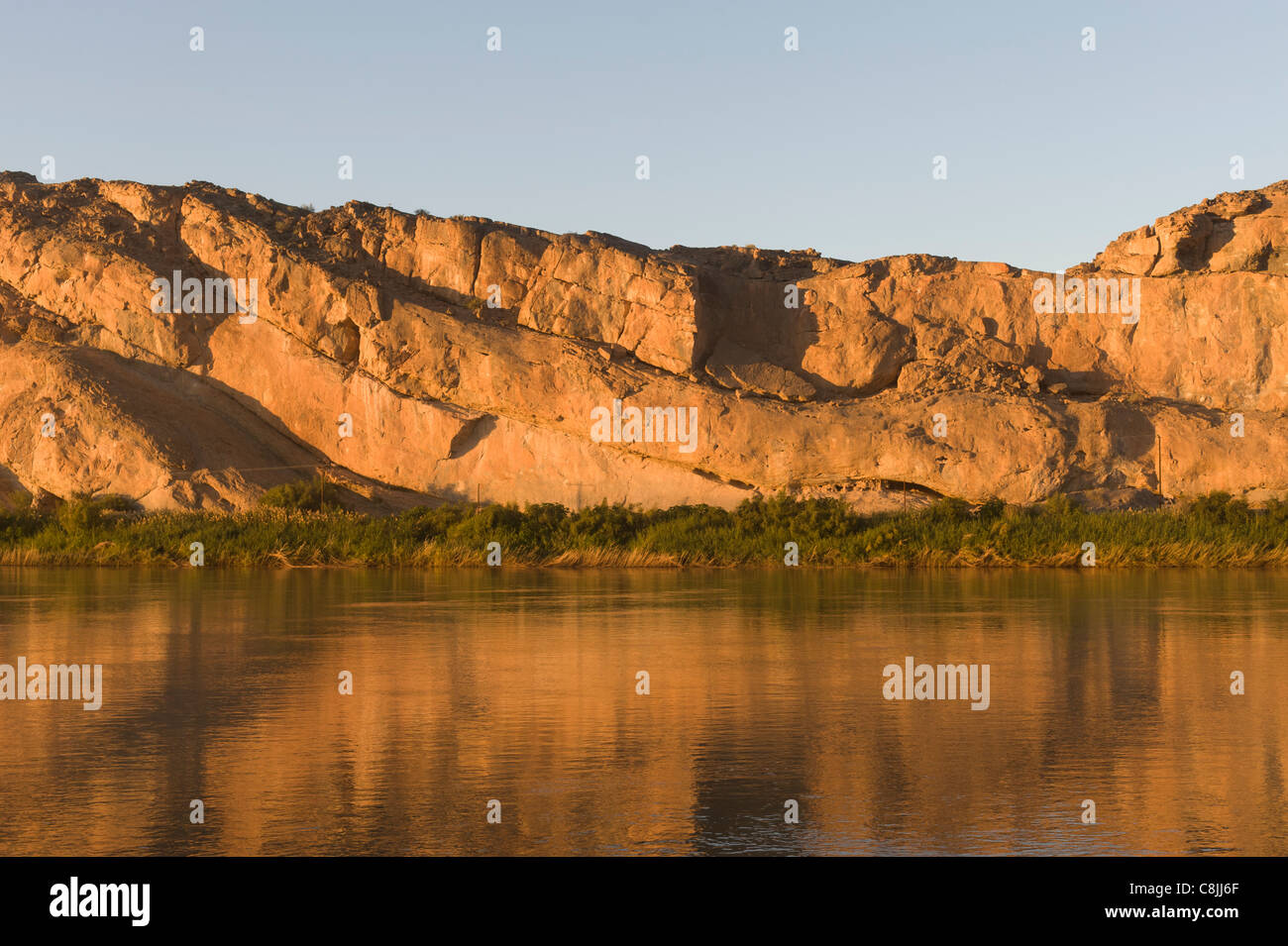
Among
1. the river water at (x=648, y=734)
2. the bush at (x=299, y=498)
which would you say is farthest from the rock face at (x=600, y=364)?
the river water at (x=648, y=734)

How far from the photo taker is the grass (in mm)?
30172

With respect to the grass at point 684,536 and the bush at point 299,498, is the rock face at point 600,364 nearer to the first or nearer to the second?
the bush at point 299,498

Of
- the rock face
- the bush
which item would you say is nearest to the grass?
the bush

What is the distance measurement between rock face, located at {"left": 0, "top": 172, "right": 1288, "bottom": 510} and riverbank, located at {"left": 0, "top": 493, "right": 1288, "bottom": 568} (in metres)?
2.08

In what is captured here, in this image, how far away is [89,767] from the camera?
29.8 ft

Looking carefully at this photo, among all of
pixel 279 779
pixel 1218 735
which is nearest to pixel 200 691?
pixel 279 779

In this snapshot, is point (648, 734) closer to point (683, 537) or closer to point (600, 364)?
point (683, 537)

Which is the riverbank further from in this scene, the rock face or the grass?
the rock face

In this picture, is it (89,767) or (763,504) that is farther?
(763,504)

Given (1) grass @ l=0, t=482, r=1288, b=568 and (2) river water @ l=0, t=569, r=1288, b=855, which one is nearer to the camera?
(2) river water @ l=0, t=569, r=1288, b=855

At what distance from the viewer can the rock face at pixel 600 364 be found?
115 ft

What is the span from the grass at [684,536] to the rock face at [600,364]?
2058mm
